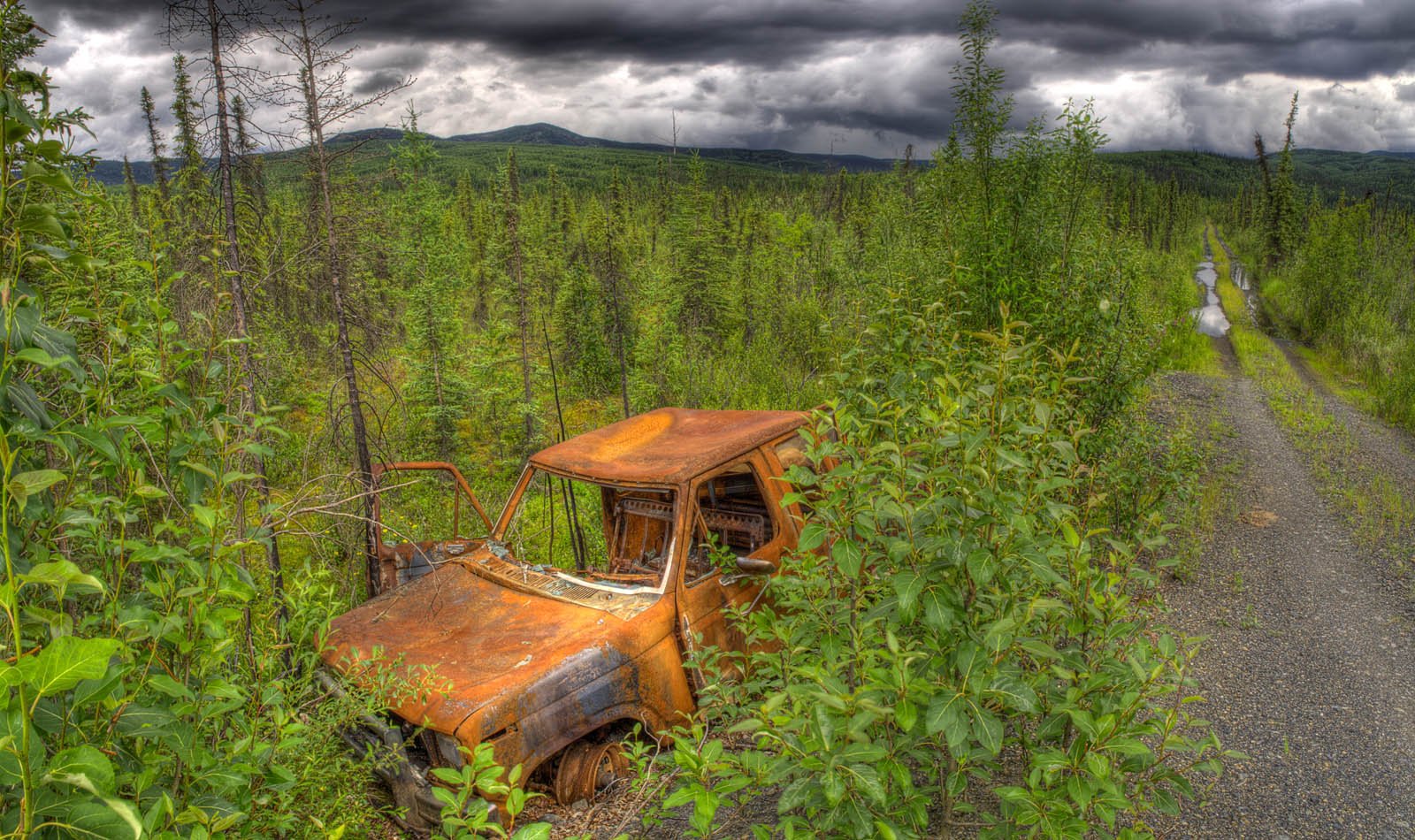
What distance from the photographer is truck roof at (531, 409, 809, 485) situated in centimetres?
492

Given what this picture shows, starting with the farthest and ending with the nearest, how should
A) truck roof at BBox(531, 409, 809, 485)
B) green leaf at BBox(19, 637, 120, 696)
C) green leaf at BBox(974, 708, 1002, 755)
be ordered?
truck roof at BBox(531, 409, 809, 485) < green leaf at BBox(974, 708, 1002, 755) < green leaf at BBox(19, 637, 120, 696)

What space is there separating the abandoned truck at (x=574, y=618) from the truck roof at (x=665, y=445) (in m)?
0.02

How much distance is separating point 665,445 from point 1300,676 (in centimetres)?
558

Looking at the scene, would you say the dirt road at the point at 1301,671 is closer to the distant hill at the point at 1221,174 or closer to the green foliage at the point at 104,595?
the green foliage at the point at 104,595

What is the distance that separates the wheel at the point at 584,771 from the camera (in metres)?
4.05

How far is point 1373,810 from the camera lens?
432cm

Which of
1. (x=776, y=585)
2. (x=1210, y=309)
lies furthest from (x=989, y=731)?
(x=1210, y=309)

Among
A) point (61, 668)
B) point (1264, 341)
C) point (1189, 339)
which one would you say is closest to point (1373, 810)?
point (61, 668)

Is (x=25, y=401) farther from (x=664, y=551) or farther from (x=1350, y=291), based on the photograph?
(x=1350, y=291)

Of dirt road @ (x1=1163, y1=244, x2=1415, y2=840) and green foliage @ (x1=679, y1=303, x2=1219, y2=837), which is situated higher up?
green foliage @ (x1=679, y1=303, x2=1219, y2=837)

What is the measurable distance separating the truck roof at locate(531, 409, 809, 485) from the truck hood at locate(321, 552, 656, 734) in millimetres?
963

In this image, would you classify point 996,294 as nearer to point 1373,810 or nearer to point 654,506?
point 654,506

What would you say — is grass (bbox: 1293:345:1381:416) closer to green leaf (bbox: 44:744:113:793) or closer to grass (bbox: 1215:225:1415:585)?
grass (bbox: 1215:225:1415:585)

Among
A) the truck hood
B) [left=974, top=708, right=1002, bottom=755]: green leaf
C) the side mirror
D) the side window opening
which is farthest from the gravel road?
the truck hood
